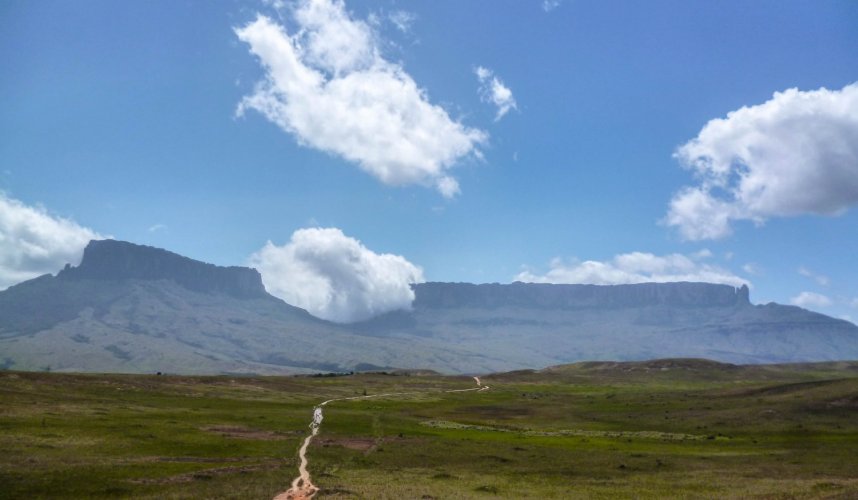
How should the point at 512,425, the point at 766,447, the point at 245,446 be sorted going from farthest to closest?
the point at 512,425, the point at 766,447, the point at 245,446

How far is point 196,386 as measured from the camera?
140500 millimetres

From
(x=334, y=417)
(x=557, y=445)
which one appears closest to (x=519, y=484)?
(x=557, y=445)

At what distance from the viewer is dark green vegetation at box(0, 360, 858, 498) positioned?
44.0 metres

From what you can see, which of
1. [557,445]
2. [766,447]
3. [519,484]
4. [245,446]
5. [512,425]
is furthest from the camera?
[512,425]

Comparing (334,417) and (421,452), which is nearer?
(421,452)

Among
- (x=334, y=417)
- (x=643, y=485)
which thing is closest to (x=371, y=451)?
(x=643, y=485)

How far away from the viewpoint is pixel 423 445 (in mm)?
70188

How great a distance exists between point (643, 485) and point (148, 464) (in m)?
42.1

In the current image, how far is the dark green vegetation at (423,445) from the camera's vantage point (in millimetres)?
43969

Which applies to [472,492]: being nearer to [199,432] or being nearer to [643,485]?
[643,485]

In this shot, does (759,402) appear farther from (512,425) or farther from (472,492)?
(472,492)

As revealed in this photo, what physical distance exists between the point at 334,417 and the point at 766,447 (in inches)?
2537

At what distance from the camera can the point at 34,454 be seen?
49.2 meters

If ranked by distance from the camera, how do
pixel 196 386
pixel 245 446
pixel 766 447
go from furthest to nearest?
pixel 196 386, pixel 766 447, pixel 245 446
